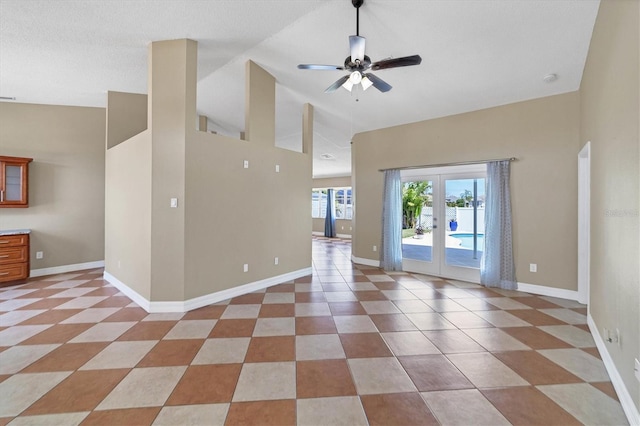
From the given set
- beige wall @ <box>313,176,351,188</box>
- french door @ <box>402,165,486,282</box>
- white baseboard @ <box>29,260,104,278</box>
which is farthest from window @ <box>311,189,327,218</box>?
white baseboard @ <box>29,260,104,278</box>

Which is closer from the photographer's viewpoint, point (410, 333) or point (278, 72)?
point (410, 333)

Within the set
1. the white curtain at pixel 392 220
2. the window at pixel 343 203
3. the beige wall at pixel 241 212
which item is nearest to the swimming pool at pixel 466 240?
the white curtain at pixel 392 220

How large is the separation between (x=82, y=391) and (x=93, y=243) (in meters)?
4.74

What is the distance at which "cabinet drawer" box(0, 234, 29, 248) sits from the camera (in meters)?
4.34

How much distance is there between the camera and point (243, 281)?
4.14 metres

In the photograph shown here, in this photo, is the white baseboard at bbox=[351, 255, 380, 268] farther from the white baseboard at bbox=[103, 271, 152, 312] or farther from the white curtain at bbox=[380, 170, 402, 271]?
the white baseboard at bbox=[103, 271, 152, 312]

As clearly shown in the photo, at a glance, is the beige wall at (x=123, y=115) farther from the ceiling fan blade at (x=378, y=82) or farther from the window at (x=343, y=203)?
the window at (x=343, y=203)

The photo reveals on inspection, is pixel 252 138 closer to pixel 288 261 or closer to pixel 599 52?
pixel 288 261

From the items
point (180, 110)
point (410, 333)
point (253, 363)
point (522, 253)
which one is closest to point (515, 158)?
point (522, 253)

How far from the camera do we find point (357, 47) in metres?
2.62

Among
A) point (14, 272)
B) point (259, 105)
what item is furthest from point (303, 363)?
point (14, 272)

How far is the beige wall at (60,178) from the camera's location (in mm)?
4871

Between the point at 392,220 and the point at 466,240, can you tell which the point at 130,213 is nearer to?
the point at 392,220

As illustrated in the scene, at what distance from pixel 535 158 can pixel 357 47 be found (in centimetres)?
348
